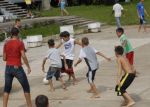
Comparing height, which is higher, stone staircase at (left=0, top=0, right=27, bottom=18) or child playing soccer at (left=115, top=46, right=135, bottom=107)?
child playing soccer at (left=115, top=46, right=135, bottom=107)

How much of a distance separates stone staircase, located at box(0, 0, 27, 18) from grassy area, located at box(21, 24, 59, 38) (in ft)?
18.8

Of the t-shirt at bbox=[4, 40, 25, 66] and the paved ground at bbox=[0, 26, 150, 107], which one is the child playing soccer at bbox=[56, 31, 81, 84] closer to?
the paved ground at bbox=[0, 26, 150, 107]

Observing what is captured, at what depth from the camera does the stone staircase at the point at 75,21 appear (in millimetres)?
33103

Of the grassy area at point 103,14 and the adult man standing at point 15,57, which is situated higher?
the adult man standing at point 15,57

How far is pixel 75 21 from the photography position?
112 feet

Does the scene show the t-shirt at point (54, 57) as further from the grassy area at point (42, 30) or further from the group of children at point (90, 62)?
the grassy area at point (42, 30)

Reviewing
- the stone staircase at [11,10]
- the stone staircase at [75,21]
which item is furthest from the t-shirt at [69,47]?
the stone staircase at [11,10]

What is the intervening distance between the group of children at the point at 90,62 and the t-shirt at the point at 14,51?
6.64ft

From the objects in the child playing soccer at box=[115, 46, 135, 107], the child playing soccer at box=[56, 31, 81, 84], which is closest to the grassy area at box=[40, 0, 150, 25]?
the child playing soccer at box=[56, 31, 81, 84]

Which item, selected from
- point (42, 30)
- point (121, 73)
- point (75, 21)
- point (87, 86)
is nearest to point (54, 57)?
point (87, 86)

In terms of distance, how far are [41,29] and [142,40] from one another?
28.5 ft

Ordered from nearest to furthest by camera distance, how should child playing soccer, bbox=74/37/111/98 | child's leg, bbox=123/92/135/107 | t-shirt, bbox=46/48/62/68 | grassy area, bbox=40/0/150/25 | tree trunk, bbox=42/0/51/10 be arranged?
1. child's leg, bbox=123/92/135/107
2. child playing soccer, bbox=74/37/111/98
3. t-shirt, bbox=46/48/62/68
4. grassy area, bbox=40/0/150/25
5. tree trunk, bbox=42/0/51/10

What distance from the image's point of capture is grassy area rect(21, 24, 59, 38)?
94.8 ft

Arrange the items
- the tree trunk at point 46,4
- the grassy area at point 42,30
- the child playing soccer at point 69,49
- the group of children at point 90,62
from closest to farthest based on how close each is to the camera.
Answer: the group of children at point 90,62 → the child playing soccer at point 69,49 → the grassy area at point 42,30 → the tree trunk at point 46,4
